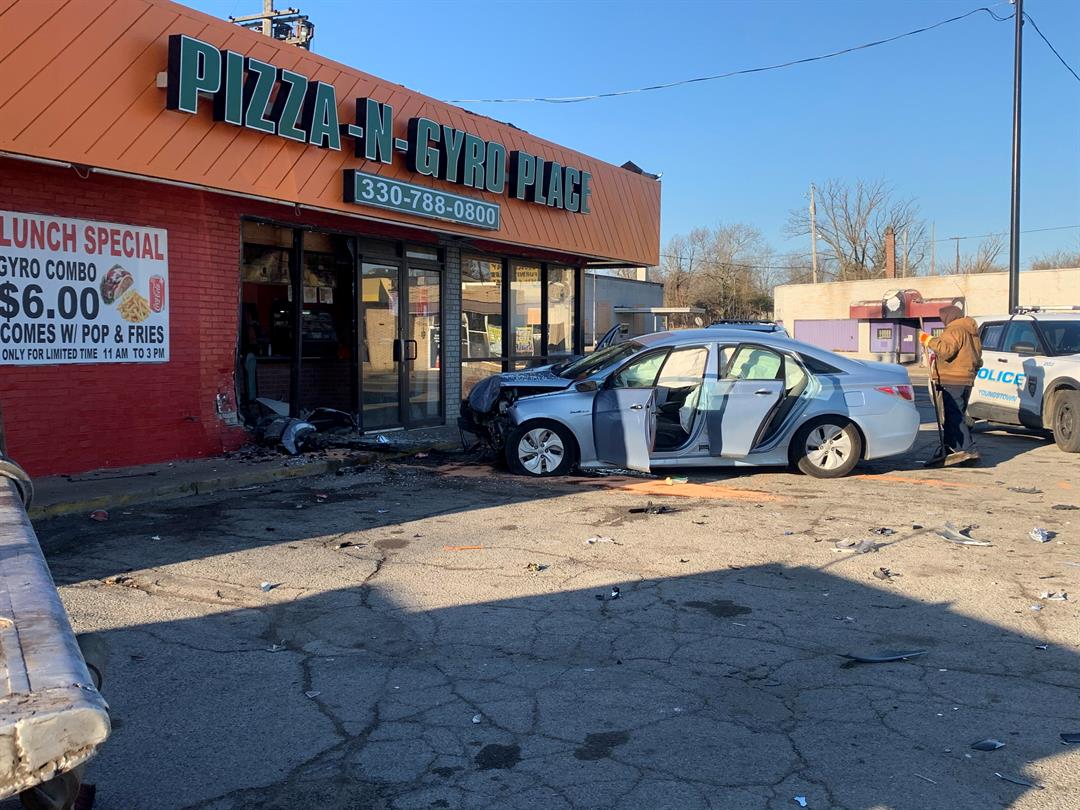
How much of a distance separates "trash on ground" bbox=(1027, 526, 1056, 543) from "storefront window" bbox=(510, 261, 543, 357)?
1064cm

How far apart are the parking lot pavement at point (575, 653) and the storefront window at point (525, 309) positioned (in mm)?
8620

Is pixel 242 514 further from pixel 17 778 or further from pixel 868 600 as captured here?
pixel 17 778

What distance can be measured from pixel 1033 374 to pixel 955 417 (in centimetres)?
249

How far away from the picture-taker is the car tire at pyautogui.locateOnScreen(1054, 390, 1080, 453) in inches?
505

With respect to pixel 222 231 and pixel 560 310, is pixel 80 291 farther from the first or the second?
pixel 560 310

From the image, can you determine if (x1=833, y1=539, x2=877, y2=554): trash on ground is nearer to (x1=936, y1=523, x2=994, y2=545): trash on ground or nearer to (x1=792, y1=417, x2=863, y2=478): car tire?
(x1=936, y1=523, x2=994, y2=545): trash on ground

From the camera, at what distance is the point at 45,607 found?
2541 mm

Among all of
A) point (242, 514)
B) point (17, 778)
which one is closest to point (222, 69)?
point (242, 514)

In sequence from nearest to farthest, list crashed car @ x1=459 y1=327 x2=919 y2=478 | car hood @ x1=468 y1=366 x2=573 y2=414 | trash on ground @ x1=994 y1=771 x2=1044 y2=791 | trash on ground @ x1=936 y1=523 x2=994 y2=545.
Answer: trash on ground @ x1=994 y1=771 x2=1044 y2=791 → trash on ground @ x1=936 y1=523 x2=994 y2=545 → crashed car @ x1=459 y1=327 x2=919 y2=478 → car hood @ x1=468 y1=366 x2=573 y2=414

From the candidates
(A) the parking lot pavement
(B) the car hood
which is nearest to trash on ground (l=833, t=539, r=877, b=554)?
(A) the parking lot pavement

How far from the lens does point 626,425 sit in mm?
10375

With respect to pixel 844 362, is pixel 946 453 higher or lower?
lower

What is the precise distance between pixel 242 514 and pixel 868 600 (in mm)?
5457

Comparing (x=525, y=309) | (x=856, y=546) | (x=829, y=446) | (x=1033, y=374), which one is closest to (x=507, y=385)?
(x=829, y=446)
